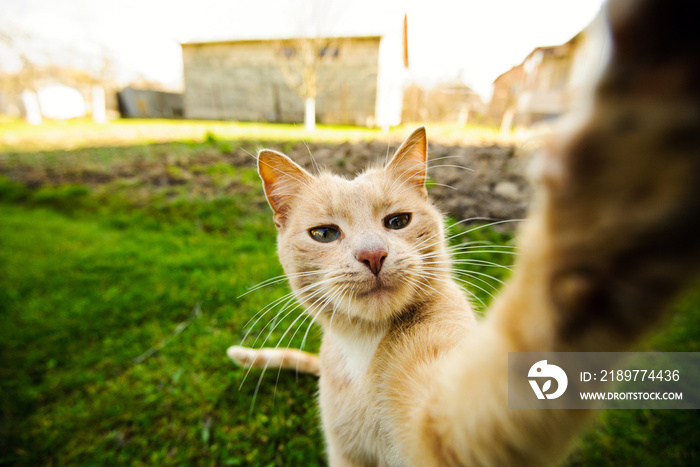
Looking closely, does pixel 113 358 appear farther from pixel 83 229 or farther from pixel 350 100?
pixel 350 100

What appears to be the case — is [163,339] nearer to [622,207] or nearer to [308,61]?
[622,207]

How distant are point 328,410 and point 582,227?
142 centimetres

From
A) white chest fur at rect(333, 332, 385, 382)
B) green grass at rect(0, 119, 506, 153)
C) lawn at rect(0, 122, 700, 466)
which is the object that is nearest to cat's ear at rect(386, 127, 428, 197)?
white chest fur at rect(333, 332, 385, 382)

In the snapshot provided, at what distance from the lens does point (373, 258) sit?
1.08 metres

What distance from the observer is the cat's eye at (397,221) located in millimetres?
1347

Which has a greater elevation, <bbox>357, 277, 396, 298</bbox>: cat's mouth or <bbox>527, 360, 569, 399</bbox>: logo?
<bbox>527, 360, 569, 399</bbox>: logo

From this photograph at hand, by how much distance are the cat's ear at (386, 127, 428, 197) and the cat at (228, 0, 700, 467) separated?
43 cm

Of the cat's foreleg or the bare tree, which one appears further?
the bare tree

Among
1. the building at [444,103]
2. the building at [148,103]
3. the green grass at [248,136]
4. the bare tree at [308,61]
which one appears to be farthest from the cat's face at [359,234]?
the building at [148,103]

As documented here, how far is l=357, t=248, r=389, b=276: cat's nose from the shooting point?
108 cm

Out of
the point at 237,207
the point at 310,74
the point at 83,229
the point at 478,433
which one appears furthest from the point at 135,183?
the point at 310,74

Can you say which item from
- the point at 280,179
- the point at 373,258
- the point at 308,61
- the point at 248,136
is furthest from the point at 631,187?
the point at 308,61

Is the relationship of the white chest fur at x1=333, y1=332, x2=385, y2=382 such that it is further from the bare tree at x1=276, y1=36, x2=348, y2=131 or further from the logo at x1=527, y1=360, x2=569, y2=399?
the bare tree at x1=276, y1=36, x2=348, y2=131

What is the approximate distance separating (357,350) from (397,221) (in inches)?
23.7
